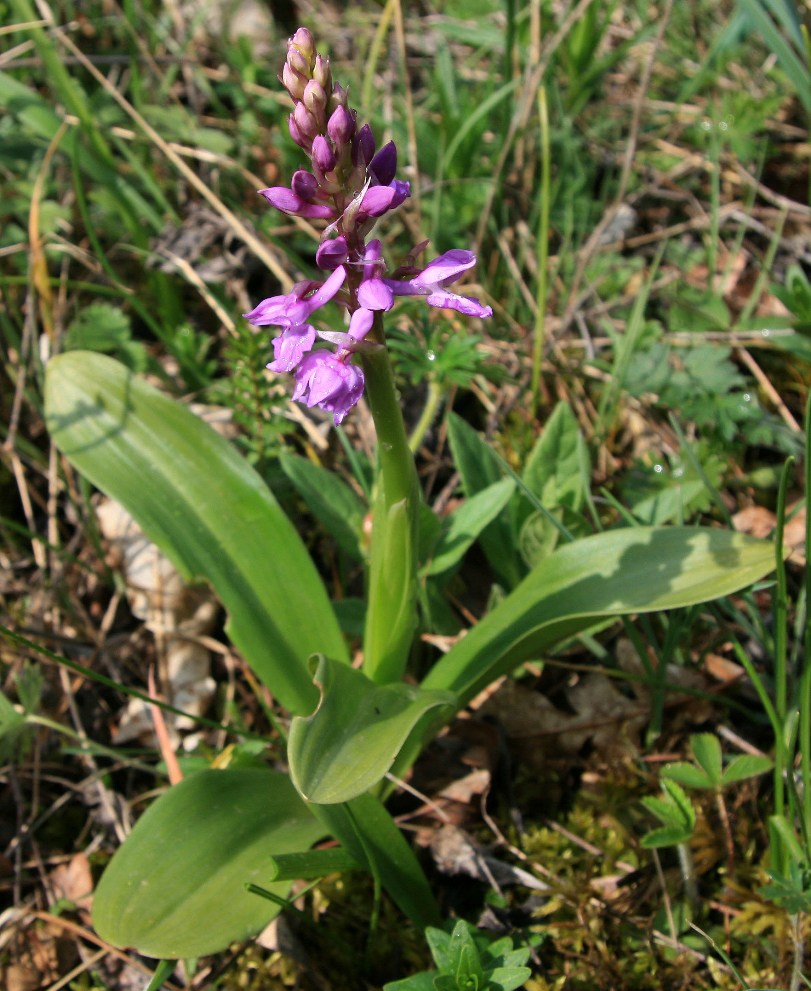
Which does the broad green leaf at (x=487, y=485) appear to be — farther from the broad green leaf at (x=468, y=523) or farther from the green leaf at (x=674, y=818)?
the green leaf at (x=674, y=818)

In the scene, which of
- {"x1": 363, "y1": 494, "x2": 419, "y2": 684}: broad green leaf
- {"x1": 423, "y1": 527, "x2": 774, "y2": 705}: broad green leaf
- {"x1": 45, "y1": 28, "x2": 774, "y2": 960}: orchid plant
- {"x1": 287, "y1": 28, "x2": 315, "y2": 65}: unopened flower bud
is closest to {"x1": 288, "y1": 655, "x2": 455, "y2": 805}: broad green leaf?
{"x1": 45, "y1": 28, "x2": 774, "y2": 960}: orchid plant

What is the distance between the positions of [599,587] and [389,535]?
63cm

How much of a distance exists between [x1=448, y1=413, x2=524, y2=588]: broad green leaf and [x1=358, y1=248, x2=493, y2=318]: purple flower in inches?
45.9

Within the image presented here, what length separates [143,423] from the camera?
263 centimetres

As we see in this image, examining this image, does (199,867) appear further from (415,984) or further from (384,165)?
(384,165)

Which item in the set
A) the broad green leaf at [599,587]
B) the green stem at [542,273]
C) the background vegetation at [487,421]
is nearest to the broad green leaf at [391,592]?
the broad green leaf at [599,587]

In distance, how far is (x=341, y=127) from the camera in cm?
161

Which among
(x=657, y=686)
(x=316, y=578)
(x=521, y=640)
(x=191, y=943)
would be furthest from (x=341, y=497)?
(x=191, y=943)

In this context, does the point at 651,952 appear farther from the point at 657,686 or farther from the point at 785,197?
the point at 785,197

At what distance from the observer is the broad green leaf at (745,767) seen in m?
2.22

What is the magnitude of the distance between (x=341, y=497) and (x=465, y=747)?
879 millimetres

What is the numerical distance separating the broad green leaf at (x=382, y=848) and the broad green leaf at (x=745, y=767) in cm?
83

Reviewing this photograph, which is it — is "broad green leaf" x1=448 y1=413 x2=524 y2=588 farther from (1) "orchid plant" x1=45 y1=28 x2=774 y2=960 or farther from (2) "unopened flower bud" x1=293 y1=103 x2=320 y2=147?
(2) "unopened flower bud" x1=293 y1=103 x2=320 y2=147

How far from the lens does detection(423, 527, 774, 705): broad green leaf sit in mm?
2184
